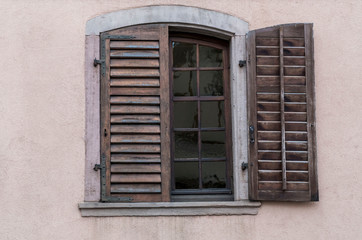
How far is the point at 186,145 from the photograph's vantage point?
5062mm

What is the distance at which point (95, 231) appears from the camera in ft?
15.5

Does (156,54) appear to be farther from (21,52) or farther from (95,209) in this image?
(95,209)

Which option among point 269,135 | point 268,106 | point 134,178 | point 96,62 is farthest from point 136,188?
point 268,106

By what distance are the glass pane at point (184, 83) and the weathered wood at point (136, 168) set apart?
0.84 metres

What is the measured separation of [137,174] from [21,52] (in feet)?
5.78

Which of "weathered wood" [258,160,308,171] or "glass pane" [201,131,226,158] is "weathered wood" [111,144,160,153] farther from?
"weathered wood" [258,160,308,171]

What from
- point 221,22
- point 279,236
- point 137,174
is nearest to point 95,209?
point 137,174

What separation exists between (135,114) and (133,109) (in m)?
0.06

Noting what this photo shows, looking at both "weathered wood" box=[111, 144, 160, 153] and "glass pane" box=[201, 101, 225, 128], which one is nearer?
"weathered wood" box=[111, 144, 160, 153]

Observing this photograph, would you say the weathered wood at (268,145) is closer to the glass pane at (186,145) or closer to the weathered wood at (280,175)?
the weathered wood at (280,175)

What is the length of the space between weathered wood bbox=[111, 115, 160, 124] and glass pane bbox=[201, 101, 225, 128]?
54 cm

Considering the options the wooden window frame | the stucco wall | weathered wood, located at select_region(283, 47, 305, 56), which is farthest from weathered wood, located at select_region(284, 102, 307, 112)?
the wooden window frame

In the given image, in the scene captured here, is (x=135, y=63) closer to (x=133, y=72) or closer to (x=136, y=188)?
(x=133, y=72)

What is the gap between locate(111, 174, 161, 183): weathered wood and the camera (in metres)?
4.78
